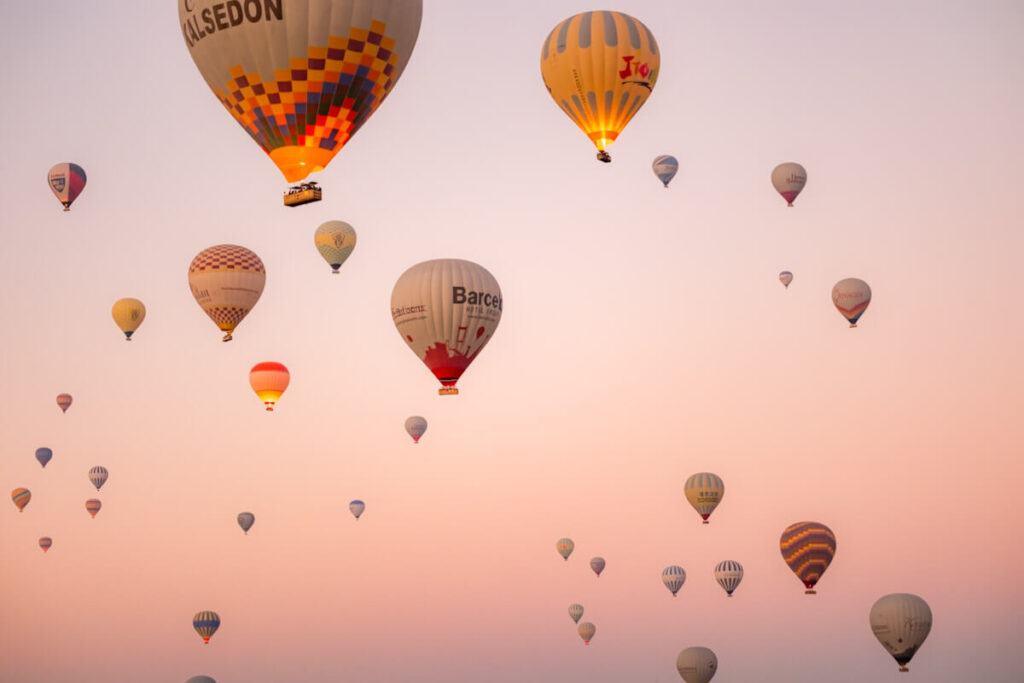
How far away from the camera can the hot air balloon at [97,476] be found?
5325 centimetres

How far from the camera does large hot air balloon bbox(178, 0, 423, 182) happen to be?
26938 mm

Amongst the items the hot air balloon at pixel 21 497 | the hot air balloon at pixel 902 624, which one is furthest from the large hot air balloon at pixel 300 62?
the hot air balloon at pixel 21 497

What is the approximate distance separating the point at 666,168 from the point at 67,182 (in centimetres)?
1799

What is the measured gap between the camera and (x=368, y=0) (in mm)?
27234

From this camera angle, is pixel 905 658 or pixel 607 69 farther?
pixel 905 658

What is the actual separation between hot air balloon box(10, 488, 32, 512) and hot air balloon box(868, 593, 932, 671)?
1232 inches

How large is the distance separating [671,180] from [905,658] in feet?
51.9

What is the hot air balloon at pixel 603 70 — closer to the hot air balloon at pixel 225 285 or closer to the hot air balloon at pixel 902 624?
the hot air balloon at pixel 225 285

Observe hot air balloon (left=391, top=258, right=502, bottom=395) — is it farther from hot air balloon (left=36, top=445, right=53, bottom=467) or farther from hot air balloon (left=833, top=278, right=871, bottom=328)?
hot air balloon (left=36, top=445, right=53, bottom=467)

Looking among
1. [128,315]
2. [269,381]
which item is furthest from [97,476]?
[269,381]

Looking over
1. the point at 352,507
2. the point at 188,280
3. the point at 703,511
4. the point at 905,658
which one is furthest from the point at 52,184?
the point at 905,658

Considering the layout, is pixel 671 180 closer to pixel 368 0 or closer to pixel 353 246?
pixel 353 246

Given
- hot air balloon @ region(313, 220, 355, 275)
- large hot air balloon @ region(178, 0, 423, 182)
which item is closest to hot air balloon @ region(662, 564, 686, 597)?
hot air balloon @ region(313, 220, 355, 275)

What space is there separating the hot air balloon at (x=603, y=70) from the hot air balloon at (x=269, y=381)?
566 inches
